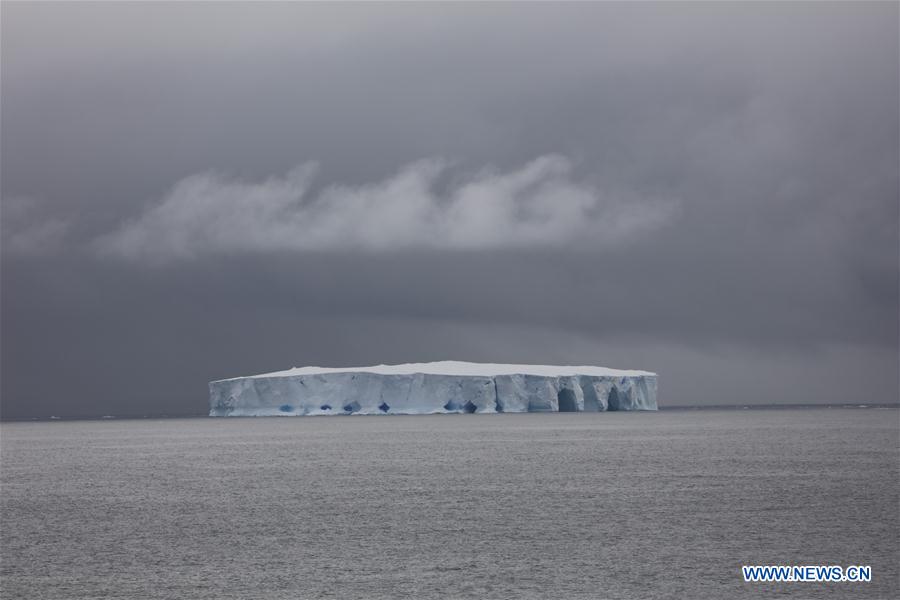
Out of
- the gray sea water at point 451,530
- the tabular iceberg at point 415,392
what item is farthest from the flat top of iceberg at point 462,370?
the gray sea water at point 451,530

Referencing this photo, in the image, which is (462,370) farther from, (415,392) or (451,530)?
(451,530)

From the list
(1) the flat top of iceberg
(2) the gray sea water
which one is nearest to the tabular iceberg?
(1) the flat top of iceberg

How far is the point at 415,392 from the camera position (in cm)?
7575

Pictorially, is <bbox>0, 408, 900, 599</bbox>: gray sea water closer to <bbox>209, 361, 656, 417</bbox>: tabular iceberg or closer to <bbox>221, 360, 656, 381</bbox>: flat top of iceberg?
<bbox>209, 361, 656, 417</bbox>: tabular iceberg

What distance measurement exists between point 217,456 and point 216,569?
93.2ft

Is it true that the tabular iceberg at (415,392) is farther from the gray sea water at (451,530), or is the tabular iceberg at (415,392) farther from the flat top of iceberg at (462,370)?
the gray sea water at (451,530)

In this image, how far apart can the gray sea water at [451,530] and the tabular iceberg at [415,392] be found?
4344cm

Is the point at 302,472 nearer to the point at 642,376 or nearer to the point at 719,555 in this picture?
the point at 719,555

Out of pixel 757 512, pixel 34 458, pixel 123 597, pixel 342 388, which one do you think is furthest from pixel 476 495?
pixel 342 388

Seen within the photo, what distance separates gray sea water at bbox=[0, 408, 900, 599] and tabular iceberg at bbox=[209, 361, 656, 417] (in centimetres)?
4344

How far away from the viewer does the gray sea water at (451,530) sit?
1231 centimetres

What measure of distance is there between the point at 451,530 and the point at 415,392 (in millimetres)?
59396

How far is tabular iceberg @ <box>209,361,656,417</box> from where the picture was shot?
7506 cm

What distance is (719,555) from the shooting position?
14.0 meters
